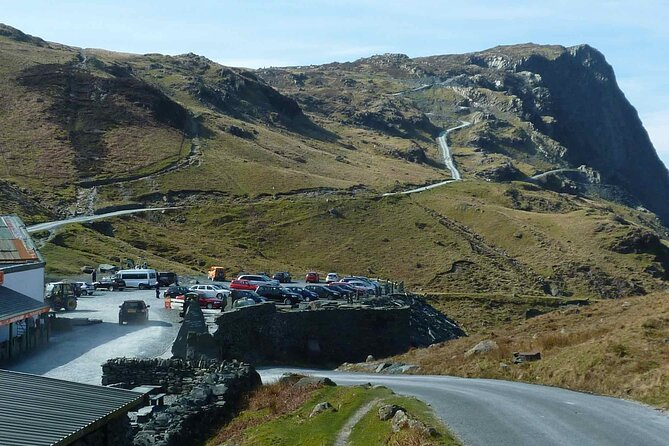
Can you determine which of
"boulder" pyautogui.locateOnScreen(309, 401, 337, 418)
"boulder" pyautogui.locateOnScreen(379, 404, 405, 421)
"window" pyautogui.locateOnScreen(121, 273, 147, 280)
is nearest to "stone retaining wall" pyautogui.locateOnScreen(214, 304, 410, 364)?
"boulder" pyautogui.locateOnScreen(309, 401, 337, 418)

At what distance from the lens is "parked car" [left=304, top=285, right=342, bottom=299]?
62844mm

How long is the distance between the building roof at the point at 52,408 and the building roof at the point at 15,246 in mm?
24544

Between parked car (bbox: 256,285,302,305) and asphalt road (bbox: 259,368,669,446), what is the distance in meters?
30.7

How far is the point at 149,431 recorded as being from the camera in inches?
754

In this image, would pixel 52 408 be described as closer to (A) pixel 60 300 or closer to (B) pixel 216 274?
(A) pixel 60 300

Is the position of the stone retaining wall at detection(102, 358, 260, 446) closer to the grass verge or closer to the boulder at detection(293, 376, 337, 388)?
the grass verge

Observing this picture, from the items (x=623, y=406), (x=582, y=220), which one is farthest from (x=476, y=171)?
(x=623, y=406)

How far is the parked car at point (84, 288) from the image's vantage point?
57.3 meters

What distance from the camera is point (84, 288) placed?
58844 mm

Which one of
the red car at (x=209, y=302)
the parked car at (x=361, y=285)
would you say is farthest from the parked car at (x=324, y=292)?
the red car at (x=209, y=302)

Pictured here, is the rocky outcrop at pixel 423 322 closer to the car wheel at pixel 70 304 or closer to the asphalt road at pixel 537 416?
the car wheel at pixel 70 304

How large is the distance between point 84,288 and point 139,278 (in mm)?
7433

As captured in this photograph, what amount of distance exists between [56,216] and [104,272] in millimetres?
28360

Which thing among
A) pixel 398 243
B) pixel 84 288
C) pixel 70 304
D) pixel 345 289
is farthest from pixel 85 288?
pixel 398 243
